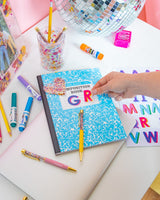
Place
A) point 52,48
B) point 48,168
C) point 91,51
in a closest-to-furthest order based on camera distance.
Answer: point 48,168
point 52,48
point 91,51

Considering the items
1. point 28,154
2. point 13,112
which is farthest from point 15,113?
point 28,154

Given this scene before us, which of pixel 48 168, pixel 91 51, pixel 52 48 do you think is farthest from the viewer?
pixel 91 51

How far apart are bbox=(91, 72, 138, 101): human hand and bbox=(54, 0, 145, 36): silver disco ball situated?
166mm

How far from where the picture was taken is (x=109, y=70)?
29.5 inches

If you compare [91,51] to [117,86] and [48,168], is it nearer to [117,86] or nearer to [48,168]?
[117,86]

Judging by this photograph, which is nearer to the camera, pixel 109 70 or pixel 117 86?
pixel 117 86

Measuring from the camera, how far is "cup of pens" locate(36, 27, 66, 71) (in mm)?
657

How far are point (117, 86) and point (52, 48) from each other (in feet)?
0.70

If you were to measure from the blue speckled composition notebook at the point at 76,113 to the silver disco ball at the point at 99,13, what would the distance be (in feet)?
0.50

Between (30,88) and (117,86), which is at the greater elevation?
(30,88)

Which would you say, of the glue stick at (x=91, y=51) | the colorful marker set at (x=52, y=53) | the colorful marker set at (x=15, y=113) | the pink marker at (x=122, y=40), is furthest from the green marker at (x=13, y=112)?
the pink marker at (x=122, y=40)

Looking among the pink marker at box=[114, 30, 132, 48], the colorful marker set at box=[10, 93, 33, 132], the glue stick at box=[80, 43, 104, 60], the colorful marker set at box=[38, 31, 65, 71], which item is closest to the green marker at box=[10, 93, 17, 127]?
the colorful marker set at box=[10, 93, 33, 132]

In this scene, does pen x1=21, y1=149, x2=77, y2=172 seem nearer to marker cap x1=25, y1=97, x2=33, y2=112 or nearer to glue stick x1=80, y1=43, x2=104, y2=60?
marker cap x1=25, y1=97, x2=33, y2=112

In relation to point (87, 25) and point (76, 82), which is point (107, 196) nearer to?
point (76, 82)
